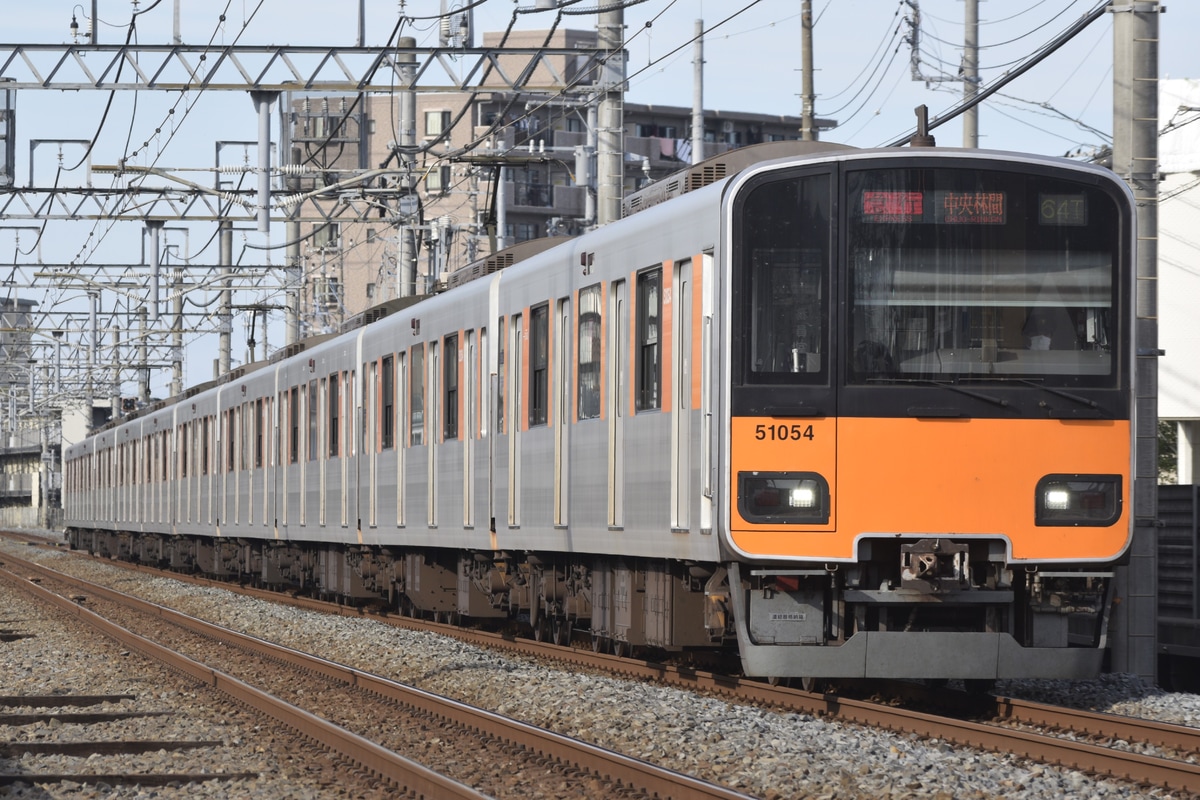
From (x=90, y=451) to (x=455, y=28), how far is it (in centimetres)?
2898

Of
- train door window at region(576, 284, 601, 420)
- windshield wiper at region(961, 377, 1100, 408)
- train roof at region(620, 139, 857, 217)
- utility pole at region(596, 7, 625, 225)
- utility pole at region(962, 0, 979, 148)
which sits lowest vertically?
windshield wiper at region(961, 377, 1100, 408)

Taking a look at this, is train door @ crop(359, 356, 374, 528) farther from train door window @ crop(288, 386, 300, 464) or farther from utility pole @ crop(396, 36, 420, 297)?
utility pole @ crop(396, 36, 420, 297)

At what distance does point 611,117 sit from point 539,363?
489 centimetres

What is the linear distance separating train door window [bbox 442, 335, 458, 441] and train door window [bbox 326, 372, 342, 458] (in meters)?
4.34

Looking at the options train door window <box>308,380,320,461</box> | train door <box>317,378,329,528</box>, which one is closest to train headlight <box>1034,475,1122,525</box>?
train door <box>317,378,329,528</box>

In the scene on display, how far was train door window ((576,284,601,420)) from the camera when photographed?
1180 cm

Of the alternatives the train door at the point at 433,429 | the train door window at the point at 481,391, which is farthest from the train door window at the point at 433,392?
the train door window at the point at 481,391

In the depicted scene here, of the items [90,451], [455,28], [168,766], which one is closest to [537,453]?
[168,766]

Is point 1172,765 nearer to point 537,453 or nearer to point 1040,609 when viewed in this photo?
point 1040,609

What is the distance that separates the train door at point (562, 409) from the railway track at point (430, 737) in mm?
1760

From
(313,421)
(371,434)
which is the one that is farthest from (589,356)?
(313,421)

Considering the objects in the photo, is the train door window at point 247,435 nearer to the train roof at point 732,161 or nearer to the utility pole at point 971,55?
the utility pole at point 971,55

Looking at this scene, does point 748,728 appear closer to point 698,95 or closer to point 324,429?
point 324,429

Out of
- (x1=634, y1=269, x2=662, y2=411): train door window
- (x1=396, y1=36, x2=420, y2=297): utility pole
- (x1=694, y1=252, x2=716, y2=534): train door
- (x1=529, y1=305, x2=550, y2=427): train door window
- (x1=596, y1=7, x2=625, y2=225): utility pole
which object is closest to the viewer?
(x1=694, y1=252, x2=716, y2=534): train door
